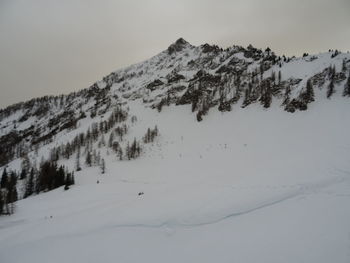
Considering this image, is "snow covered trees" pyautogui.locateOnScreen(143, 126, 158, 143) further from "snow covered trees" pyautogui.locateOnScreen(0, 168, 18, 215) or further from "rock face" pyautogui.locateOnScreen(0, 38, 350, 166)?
"snow covered trees" pyautogui.locateOnScreen(0, 168, 18, 215)

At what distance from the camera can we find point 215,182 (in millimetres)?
21797

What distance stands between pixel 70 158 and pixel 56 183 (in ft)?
108

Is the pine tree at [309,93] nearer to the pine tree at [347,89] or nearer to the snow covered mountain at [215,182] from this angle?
the snow covered mountain at [215,182]

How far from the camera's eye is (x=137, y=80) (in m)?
179

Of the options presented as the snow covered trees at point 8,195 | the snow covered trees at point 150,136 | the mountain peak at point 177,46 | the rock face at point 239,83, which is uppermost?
the mountain peak at point 177,46

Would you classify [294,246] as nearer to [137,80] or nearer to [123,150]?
[123,150]

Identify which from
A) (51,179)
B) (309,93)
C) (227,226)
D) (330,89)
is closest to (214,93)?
(309,93)

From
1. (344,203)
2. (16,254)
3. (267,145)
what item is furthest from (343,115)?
(16,254)

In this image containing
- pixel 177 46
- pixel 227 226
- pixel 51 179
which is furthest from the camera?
pixel 177 46

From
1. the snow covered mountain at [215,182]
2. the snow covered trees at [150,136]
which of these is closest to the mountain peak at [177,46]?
the snow covered mountain at [215,182]

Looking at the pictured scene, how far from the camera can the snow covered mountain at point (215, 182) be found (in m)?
11.1

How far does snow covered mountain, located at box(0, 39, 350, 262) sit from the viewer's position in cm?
1111

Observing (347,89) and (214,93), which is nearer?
(347,89)

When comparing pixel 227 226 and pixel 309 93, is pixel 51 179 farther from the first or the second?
pixel 309 93
